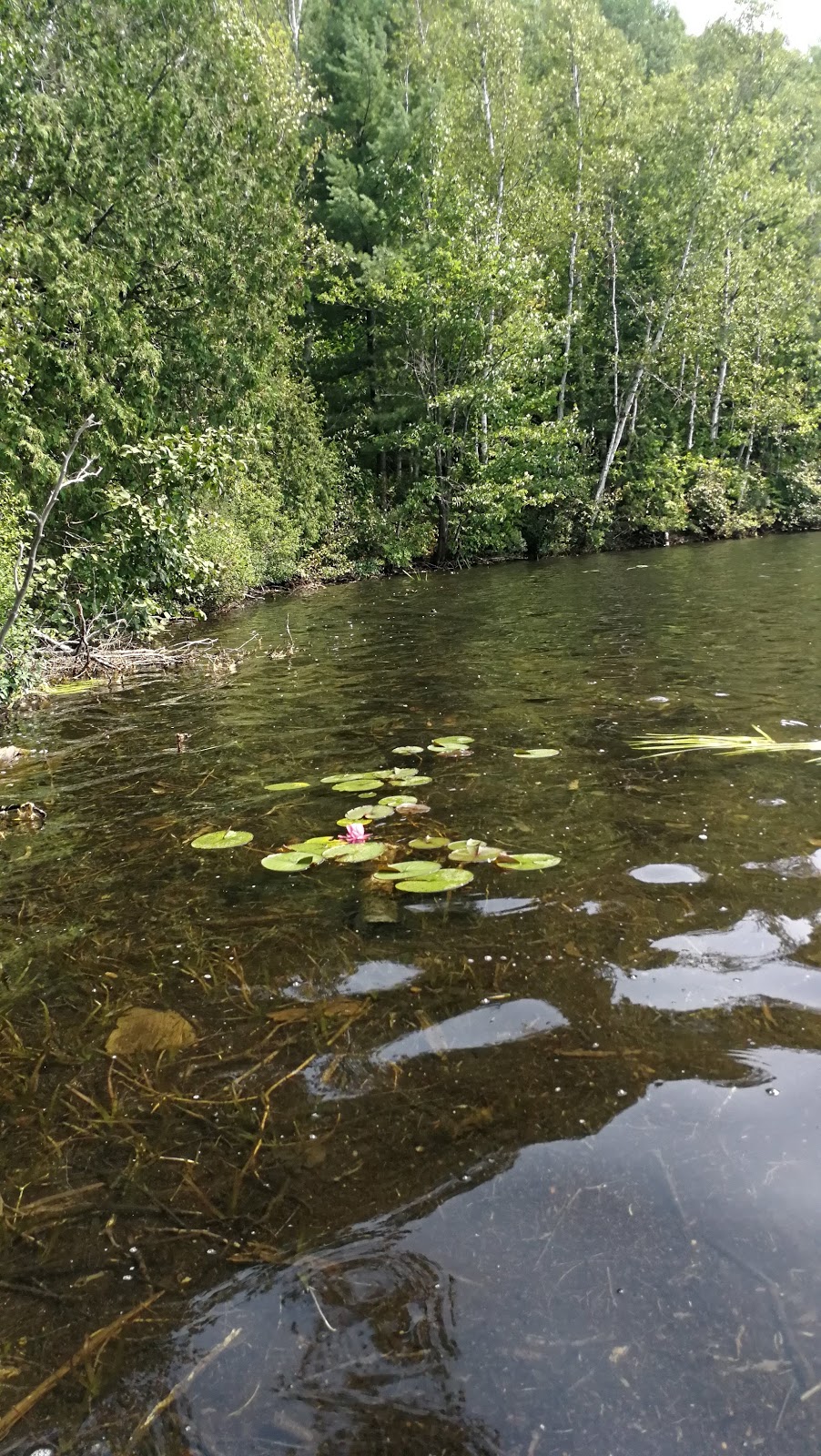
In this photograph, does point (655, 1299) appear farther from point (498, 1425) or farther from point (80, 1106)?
point (80, 1106)

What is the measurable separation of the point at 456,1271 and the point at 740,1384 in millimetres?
491

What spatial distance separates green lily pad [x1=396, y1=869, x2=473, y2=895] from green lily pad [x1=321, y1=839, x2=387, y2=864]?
9.5 inches

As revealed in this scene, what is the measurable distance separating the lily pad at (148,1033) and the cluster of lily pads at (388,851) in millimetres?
916

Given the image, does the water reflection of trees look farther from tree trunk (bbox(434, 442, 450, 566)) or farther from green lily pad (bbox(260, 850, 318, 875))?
tree trunk (bbox(434, 442, 450, 566))

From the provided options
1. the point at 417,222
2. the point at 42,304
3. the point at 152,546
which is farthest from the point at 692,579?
the point at 417,222

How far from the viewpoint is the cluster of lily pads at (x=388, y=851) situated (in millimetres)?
2980

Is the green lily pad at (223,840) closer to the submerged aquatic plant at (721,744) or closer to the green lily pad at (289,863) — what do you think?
the green lily pad at (289,863)

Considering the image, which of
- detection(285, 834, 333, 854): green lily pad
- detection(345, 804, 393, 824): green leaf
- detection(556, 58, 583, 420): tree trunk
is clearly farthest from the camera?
detection(556, 58, 583, 420): tree trunk

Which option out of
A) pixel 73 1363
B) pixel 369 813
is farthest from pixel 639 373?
pixel 73 1363

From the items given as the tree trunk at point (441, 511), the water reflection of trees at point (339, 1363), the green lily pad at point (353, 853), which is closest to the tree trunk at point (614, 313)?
the tree trunk at point (441, 511)

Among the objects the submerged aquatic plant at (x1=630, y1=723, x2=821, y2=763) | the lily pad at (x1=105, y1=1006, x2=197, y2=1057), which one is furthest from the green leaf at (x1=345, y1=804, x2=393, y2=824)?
the submerged aquatic plant at (x1=630, y1=723, x2=821, y2=763)

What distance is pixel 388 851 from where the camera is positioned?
3293 millimetres

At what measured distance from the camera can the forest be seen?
31.3 feet

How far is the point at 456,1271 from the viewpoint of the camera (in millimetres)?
1429
